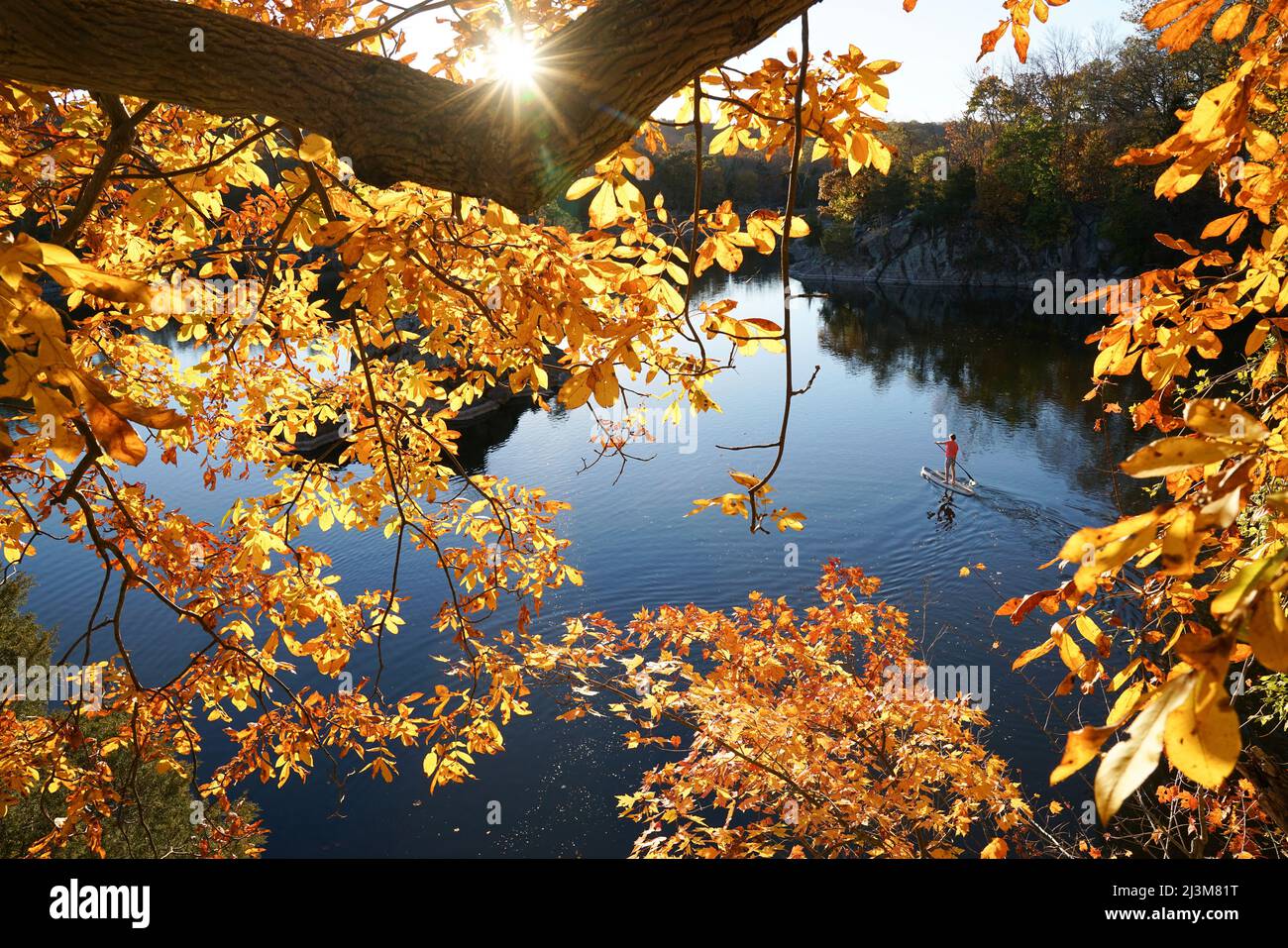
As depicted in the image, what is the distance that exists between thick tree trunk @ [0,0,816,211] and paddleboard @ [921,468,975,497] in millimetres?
14582

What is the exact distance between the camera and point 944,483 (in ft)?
49.0

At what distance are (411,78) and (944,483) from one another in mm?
14855

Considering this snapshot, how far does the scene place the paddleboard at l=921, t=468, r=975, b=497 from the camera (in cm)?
1470

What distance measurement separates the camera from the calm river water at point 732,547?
876cm

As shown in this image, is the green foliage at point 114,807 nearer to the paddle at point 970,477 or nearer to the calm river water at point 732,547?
the calm river water at point 732,547

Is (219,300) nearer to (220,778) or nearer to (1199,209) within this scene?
(220,778)

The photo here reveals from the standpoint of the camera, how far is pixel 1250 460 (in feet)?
2.28

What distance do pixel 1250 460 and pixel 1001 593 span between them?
11831mm

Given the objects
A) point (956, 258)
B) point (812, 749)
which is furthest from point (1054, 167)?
point (812, 749)

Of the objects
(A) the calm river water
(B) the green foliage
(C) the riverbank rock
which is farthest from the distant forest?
(B) the green foliage

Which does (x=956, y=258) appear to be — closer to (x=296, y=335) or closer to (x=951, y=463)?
(x=951, y=463)

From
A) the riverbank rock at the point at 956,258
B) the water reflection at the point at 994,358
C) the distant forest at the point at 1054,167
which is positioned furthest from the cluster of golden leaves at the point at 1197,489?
the riverbank rock at the point at 956,258

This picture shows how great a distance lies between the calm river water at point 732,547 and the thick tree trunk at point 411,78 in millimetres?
7867
